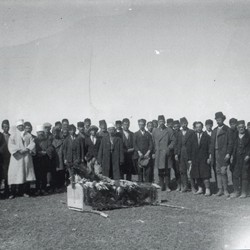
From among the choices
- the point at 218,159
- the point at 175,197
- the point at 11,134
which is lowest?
the point at 175,197

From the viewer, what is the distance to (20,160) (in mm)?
12039

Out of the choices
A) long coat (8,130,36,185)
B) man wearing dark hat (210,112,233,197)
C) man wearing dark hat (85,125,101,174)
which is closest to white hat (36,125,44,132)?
long coat (8,130,36,185)

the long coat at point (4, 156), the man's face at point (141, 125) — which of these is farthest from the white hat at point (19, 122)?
the man's face at point (141, 125)

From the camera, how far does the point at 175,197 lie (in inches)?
451

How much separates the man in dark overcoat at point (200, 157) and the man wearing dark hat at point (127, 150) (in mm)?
2022

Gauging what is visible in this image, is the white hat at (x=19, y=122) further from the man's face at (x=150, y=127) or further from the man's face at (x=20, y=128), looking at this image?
the man's face at (x=150, y=127)

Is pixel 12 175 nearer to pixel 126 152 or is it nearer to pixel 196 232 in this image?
pixel 126 152

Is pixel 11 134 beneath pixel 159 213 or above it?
above

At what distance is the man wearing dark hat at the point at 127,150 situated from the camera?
13.3m

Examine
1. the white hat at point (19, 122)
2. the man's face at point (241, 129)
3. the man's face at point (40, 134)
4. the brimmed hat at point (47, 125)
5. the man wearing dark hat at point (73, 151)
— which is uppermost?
the white hat at point (19, 122)

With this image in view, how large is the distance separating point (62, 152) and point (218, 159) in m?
4.74

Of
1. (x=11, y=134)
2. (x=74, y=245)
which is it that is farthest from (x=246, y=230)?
(x=11, y=134)

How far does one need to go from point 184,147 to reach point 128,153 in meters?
1.83

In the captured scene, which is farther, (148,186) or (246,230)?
(148,186)
